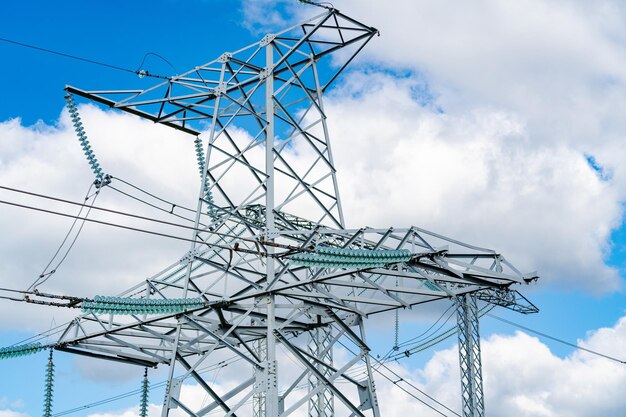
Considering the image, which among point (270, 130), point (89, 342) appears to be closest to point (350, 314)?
point (270, 130)

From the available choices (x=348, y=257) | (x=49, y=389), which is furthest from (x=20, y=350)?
(x=348, y=257)

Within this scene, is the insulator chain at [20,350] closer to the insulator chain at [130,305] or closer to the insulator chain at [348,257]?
the insulator chain at [130,305]

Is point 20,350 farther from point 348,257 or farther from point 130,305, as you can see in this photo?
point 348,257

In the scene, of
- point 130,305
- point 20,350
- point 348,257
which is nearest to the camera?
point 348,257

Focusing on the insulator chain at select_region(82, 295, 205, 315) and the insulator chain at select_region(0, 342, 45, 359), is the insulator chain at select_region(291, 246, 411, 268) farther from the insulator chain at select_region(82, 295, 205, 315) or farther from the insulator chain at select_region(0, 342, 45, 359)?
the insulator chain at select_region(0, 342, 45, 359)

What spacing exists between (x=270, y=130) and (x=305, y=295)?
515 centimetres

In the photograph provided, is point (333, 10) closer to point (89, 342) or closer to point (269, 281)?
point (269, 281)

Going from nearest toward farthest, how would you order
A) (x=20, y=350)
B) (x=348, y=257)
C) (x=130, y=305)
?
(x=348, y=257) → (x=130, y=305) → (x=20, y=350)

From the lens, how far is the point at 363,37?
2441cm

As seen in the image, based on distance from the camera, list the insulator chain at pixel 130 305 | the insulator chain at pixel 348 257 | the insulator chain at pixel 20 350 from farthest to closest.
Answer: the insulator chain at pixel 20 350 < the insulator chain at pixel 130 305 < the insulator chain at pixel 348 257

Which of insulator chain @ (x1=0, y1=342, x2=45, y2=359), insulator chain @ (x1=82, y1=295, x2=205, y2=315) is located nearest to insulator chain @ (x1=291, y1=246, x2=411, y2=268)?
insulator chain @ (x1=82, y1=295, x2=205, y2=315)

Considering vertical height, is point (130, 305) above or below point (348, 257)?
below

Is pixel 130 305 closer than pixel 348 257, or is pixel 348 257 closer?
pixel 348 257

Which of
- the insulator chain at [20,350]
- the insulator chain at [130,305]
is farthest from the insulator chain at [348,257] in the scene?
the insulator chain at [20,350]
